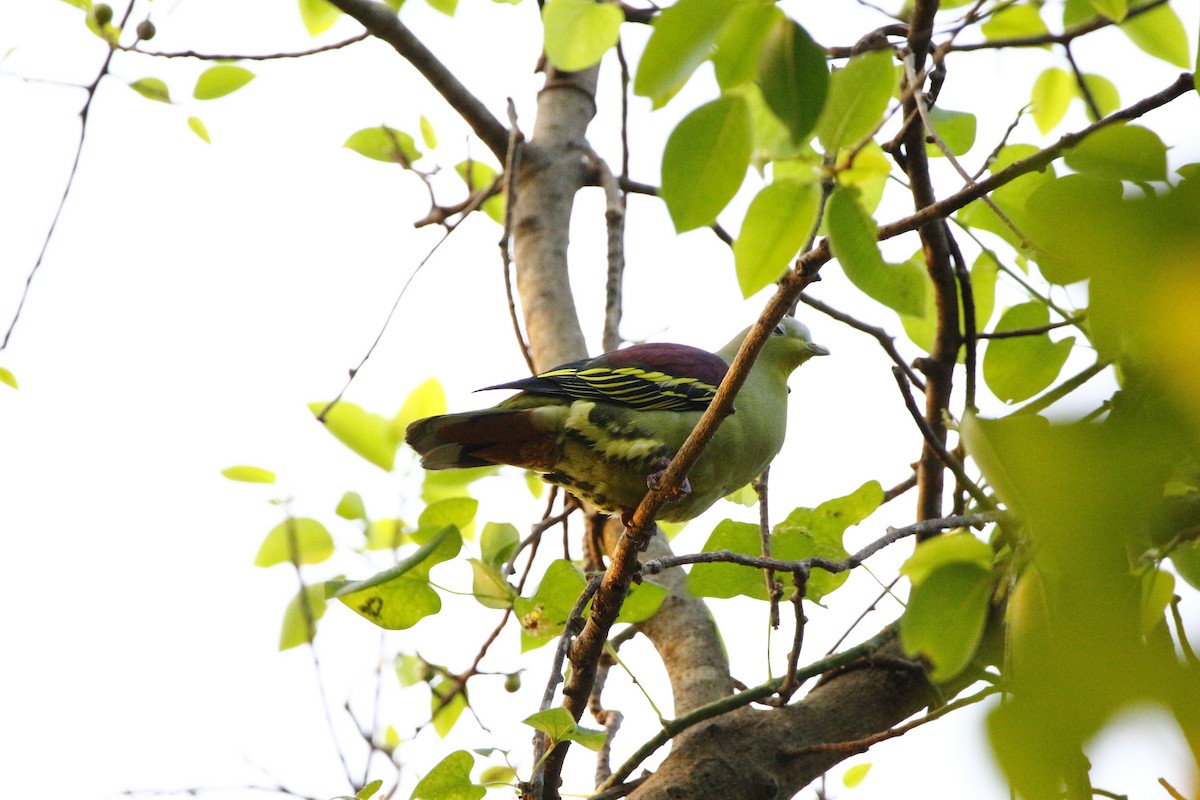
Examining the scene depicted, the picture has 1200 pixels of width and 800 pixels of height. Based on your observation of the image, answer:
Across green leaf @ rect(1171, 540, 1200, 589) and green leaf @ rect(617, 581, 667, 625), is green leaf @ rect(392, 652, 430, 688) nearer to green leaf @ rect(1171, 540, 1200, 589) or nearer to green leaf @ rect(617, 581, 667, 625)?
green leaf @ rect(617, 581, 667, 625)

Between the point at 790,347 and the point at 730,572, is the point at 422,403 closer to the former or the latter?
the point at 730,572

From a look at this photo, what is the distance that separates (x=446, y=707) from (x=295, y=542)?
0.83m

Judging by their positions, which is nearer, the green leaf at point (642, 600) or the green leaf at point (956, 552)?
the green leaf at point (956, 552)

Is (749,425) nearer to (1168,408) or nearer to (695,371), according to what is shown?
(695,371)

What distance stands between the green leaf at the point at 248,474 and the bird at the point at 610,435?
451 mm

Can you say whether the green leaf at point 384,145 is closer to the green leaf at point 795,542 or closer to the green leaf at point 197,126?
the green leaf at point 197,126

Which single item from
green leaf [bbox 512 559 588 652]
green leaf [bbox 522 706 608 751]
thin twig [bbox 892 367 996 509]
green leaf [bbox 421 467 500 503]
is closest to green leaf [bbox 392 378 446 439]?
green leaf [bbox 421 467 500 503]

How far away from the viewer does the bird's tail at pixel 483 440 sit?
10.7 feet

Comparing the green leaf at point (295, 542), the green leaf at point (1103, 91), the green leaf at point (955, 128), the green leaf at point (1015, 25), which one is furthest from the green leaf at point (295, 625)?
the green leaf at point (1103, 91)

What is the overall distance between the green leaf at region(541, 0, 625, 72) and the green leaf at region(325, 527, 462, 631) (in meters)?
1.24

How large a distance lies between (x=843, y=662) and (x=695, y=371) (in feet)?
4.37

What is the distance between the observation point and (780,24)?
101cm

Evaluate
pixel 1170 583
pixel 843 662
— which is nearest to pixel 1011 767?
pixel 1170 583

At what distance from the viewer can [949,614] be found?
1.02m
